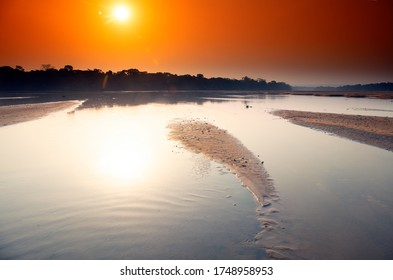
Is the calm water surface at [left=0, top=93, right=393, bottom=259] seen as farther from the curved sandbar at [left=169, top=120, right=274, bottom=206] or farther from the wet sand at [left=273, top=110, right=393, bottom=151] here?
the wet sand at [left=273, top=110, right=393, bottom=151]

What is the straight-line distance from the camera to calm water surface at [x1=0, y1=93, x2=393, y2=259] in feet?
21.5

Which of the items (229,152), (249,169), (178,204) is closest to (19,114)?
(229,152)

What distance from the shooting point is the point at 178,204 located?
9047 mm

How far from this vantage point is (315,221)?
26.1 ft

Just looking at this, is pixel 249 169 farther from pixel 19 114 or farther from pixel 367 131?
pixel 19 114

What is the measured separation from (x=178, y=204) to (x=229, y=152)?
24.3 ft

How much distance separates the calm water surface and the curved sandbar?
474 millimetres

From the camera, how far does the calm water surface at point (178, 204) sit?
656cm

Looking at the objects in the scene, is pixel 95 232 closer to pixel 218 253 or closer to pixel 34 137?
pixel 218 253

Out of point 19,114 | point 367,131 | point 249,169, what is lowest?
point 249,169

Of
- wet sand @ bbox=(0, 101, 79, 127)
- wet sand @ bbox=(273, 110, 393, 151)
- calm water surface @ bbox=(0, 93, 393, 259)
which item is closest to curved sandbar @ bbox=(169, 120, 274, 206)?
calm water surface @ bbox=(0, 93, 393, 259)

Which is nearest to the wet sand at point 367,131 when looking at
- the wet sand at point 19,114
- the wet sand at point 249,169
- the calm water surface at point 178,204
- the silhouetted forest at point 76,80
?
the calm water surface at point 178,204

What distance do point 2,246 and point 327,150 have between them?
51.3 feet
